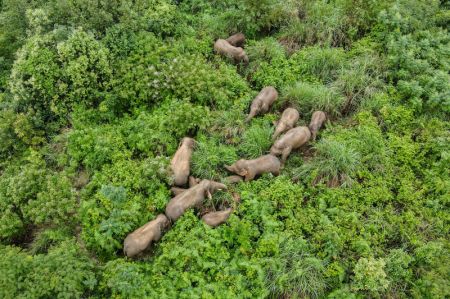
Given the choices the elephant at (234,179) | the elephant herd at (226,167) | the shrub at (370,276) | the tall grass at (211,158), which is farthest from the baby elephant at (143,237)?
the shrub at (370,276)

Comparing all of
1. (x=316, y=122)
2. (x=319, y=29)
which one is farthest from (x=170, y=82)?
(x=319, y=29)

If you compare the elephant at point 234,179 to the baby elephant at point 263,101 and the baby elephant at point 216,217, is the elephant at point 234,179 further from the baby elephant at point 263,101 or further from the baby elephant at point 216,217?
the baby elephant at point 263,101

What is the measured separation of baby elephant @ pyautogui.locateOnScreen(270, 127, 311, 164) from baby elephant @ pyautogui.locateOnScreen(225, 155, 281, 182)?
0.63 ft

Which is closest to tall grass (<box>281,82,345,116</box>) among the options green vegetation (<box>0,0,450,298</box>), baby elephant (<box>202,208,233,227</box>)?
green vegetation (<box>0,0,450,298</box>)

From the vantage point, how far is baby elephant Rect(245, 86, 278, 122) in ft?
23.1

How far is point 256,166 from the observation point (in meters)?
6.14

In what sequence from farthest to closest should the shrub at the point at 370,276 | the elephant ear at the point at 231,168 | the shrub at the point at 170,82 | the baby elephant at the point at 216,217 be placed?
the shrub at the point at 170,82
the elephant ear at the point at 231,168
the baby elephant at the point at 216,217
the shrub at the point at 370,276

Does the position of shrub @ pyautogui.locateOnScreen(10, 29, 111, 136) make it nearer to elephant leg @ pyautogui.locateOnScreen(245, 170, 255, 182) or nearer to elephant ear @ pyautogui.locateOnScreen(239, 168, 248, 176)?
elephant ear @ pyautogui.locateOnScreen(239, 168, 248, 176)

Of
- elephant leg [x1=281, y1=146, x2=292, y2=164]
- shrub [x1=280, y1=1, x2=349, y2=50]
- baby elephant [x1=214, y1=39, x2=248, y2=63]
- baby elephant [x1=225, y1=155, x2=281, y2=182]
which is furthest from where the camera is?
shrub [x1=280, y1=1, x2=349, y2=50]

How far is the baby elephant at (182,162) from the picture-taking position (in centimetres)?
618

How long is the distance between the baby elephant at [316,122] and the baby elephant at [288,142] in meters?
0.31

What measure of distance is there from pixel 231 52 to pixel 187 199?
3.62 m

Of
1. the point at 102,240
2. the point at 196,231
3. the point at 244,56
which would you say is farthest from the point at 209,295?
the point at 244,56

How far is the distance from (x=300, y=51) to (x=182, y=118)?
10.0 feet
